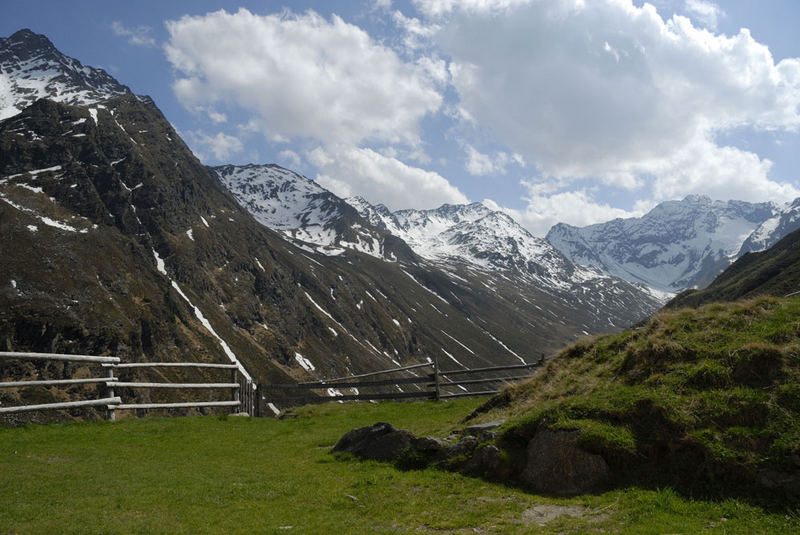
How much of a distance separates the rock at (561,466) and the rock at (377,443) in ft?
11.0

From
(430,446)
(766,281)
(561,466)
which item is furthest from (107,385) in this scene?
(766,281)

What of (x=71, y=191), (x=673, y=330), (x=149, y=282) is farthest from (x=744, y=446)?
(x=71, y=191)

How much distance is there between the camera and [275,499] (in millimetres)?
9805

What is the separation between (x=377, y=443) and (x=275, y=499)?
3.38 m

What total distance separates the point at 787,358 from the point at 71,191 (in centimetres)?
21036

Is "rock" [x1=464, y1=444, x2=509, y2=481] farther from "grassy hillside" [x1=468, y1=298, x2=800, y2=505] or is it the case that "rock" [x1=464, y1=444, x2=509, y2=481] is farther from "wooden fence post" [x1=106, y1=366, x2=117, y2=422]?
"wooden fence post" [x1=106, y1=366, x2=117, y2=422]

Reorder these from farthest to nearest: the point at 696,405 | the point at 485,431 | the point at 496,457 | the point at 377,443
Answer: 1. the point at 377,443
2. the point at 485,431
3. the point at 496,457
4. the point at 696,405

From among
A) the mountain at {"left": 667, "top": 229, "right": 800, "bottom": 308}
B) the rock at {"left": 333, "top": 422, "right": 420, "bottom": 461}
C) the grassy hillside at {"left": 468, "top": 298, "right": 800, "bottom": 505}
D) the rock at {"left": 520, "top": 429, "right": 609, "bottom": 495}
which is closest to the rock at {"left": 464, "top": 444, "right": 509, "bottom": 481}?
the grassy hillside at {"left": 468, "top": 298, "right": 800, "bottom": 505}

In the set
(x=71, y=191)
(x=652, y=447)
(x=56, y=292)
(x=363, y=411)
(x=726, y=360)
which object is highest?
(x=71, y=191)

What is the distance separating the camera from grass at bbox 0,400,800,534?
7805 mm

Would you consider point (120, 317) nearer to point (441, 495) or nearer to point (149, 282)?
point (149, 282)

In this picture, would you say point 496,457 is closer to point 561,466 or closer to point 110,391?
point 561,466

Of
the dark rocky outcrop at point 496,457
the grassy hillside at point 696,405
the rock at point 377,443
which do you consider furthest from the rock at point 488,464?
the rock at point 377,443

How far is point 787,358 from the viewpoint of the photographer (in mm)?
9742
